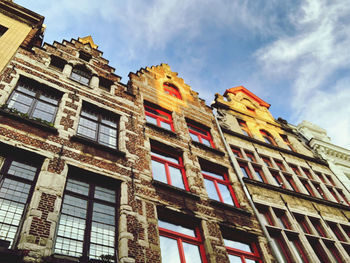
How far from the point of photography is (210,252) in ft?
26.8

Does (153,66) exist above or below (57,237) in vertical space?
above

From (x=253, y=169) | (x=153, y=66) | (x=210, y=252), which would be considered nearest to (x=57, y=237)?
(x=210, y=252)

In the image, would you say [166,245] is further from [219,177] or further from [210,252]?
[219,177]

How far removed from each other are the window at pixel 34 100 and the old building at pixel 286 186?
7545mm

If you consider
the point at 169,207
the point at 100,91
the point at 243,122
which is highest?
the point at 243,122

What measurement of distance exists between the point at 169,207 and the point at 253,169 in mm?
6162

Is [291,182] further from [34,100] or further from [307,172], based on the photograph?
[34,100]

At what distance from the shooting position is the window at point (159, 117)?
42.6 ft

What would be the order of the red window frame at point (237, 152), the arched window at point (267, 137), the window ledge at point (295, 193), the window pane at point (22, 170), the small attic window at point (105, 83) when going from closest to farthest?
the window pane at point (22, 170) < the window ledge at point (295, 193) < the small attic window at point (105, 83) < the red window frame at point (237, 152) < the arched window at point (267, 137)

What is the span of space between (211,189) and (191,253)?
10.5 ft

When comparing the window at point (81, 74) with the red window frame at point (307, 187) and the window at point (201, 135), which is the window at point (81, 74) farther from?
the red window frame at point (307, 187)

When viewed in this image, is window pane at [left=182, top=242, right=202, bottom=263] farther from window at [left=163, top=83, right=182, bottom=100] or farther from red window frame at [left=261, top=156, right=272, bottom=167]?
window at [left=163, top=83, right=182, bottom=100]

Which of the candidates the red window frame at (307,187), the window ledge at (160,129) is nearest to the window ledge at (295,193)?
the red window frame at (307,187)

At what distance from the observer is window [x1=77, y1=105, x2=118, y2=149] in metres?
9.62
